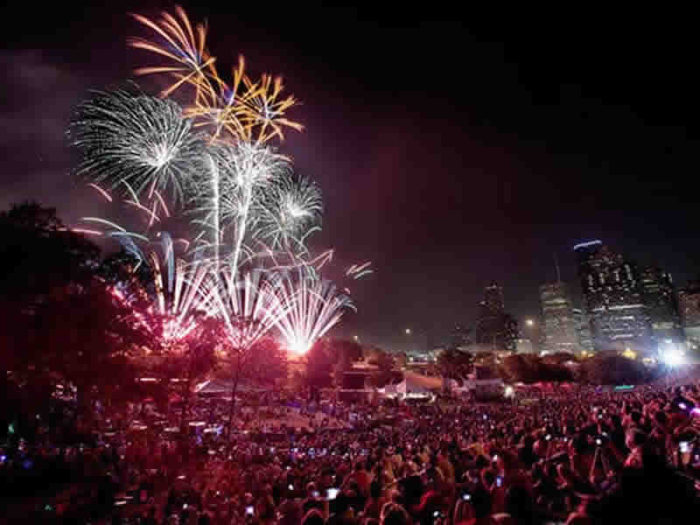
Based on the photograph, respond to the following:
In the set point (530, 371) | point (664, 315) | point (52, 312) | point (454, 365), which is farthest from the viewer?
point (664, 315)

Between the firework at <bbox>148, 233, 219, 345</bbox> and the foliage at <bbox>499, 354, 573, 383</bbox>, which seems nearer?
the firework at <bbox>148, 233, 219, 345</bbox>

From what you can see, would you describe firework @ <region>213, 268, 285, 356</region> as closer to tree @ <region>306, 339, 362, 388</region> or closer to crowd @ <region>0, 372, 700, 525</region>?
crowd @ <region>0, 372, 700, 525</region>

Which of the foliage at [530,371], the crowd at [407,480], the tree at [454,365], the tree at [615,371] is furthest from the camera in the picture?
the foliage at [530,371]

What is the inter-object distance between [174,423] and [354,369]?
4088 cm

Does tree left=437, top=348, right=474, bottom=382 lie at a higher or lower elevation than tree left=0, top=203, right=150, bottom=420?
higher

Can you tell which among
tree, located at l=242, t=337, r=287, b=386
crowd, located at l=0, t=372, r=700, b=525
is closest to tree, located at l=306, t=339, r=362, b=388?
tree, located at l=242, t=337, r=287, b=386

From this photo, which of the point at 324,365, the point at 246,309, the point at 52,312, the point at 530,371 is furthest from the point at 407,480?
the point at 530,371

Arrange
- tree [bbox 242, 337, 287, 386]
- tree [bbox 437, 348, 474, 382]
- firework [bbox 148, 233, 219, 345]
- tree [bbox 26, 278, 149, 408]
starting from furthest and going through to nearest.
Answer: tree [bbox 437, 348, 474, 382] → tree [bbox 242, 337, 287, 386] → firework [bbox 148, 233, 219, 345] → tree [bbox 26, 278, 149, 408]

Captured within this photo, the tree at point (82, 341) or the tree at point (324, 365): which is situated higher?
the tree at point (324, 365)

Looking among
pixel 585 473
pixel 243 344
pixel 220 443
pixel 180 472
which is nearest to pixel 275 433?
pixel 220 443

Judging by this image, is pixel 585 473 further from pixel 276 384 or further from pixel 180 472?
pixel 276 384

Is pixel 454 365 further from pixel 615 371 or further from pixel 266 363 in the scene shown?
pixel 266 363

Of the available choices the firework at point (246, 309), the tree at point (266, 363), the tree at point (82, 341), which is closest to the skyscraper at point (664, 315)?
the tree at point (266, 363)

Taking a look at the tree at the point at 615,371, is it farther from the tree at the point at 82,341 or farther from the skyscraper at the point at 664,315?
the skyscraper at the point at 664,315
